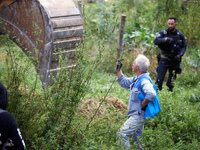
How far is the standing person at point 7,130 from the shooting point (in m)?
2.36

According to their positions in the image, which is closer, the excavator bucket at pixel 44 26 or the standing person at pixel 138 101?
the standing person at pixel 138 101

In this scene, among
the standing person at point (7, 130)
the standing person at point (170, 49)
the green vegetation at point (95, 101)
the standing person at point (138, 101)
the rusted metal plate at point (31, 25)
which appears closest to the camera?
the standing person at point (7, 130)

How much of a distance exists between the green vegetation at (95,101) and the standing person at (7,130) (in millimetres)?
554

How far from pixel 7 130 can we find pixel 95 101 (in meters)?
3.86

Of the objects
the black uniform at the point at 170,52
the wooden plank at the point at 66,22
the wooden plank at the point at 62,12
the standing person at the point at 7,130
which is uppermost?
the wooden plank at the point at 62,12

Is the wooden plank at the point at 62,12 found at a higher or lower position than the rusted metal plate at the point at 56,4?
lower

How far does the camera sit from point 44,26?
15.8ft

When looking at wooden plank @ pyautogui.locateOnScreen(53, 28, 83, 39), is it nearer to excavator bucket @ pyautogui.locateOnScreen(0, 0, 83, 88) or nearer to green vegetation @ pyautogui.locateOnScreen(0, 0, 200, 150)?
excavator bucket @ pyautogui.locateOnScreen(0, 0, 83, 88)

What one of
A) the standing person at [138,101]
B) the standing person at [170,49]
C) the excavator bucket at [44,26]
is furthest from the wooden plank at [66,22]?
the standing person at [170,49]

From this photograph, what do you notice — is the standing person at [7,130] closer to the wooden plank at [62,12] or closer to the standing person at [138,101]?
the standing person at [138,101]

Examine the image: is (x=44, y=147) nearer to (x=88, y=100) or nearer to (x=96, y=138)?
(x=96, y=138)

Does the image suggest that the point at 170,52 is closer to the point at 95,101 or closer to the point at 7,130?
the point at 95,101

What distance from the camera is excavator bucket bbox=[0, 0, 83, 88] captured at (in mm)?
4816

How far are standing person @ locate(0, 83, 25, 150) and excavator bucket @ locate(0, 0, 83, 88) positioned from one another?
7.70 ft
